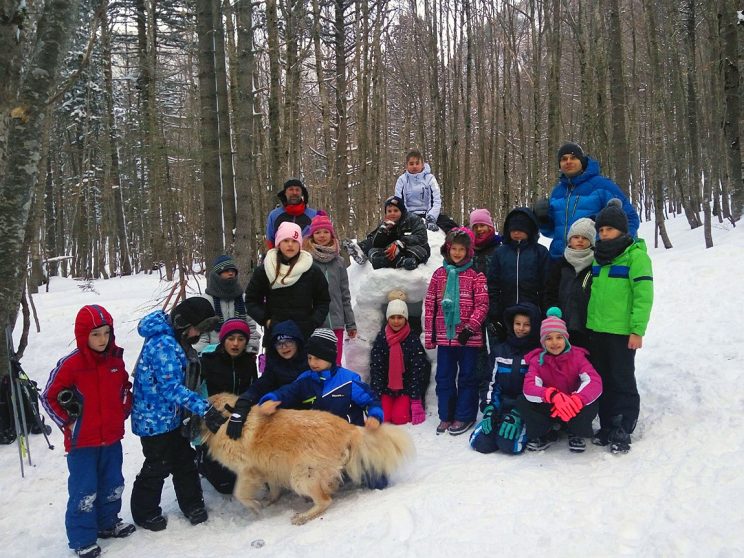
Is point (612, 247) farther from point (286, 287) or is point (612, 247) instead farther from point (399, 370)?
point (286, 287)

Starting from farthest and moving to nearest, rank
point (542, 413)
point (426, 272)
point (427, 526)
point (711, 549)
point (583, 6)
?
point (583, 6)
point (426, 272)
point (542, 413)
point (427, 526)
point (711, 549)

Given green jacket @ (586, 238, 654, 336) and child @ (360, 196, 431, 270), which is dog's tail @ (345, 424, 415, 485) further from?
child @ (360, 196, 431, 270)

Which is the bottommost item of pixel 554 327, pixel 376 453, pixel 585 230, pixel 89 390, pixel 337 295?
pixel 376 453

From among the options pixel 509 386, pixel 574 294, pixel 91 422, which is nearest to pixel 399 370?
pixel 509 386

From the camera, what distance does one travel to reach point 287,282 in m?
4.84

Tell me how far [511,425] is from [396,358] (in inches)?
65.0

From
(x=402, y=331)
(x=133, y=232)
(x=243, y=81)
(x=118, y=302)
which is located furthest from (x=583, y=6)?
(x=133, y=232)

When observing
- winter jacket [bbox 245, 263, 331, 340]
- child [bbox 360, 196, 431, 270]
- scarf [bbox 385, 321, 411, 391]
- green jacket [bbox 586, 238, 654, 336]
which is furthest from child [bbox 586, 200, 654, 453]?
winter jacket [bbox 245, 263, 331, 340]

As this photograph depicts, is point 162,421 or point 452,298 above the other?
point 452,298

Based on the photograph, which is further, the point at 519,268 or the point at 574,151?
the point at 519,268

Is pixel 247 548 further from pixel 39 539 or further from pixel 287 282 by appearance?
pixel 287 282

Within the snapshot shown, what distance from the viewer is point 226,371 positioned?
446cm

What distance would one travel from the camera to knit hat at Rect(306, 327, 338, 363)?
4.17 m

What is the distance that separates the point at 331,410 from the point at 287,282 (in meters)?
1.31
